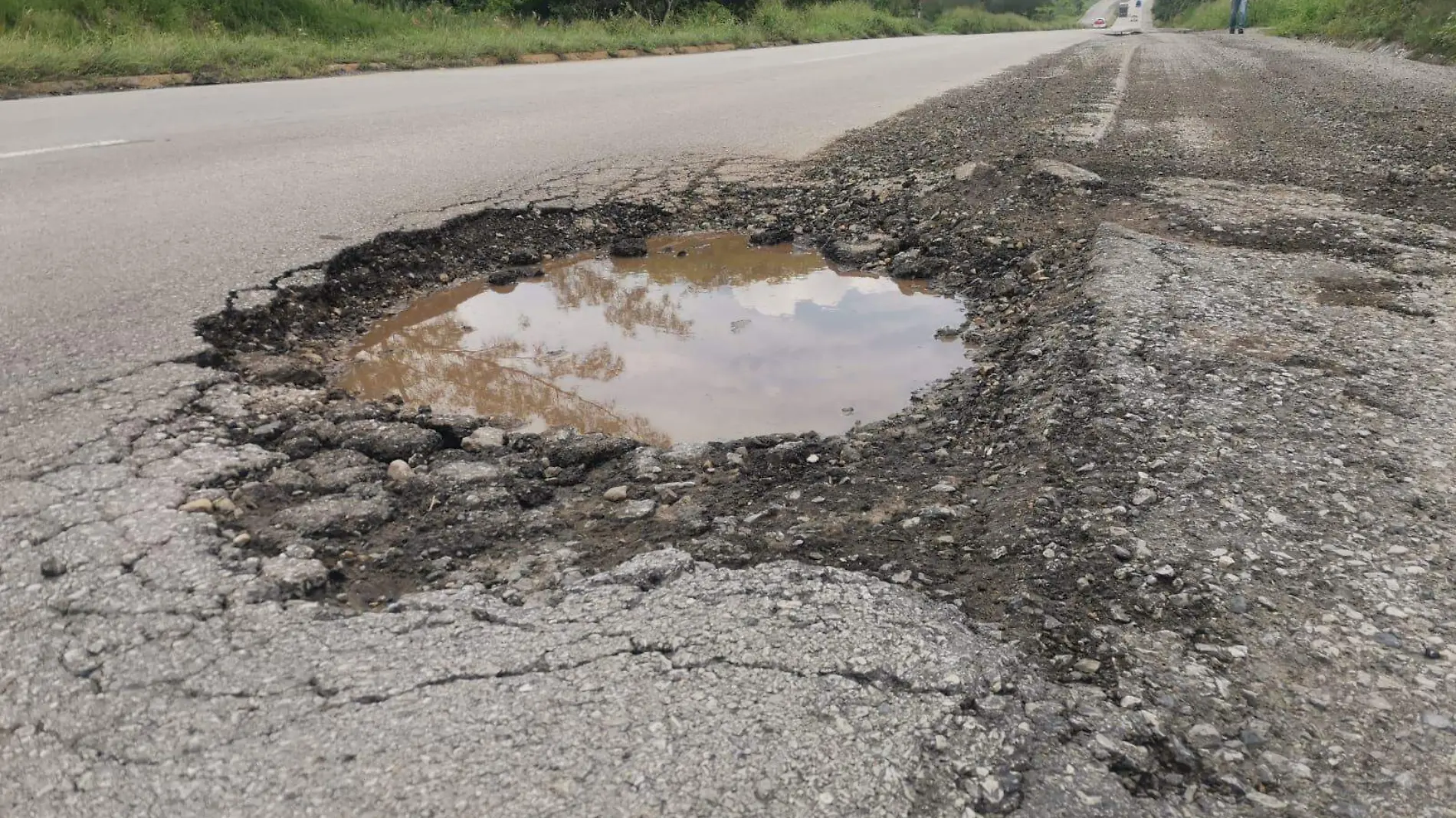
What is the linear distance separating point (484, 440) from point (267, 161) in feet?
13.8

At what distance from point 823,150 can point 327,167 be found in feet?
11.2

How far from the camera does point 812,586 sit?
180 cm

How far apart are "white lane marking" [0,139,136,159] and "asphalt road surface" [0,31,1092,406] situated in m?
0.02

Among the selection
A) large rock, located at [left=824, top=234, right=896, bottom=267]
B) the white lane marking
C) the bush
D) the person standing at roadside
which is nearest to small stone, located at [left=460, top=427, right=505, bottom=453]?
large rock, located at [left=824, top=234, right=896, bottom=267]

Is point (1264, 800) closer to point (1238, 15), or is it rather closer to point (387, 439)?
point (387, 439)

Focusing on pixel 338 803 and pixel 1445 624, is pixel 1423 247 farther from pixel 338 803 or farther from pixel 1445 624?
pixel 338 803

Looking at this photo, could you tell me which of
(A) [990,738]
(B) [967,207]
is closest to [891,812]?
(A) [990,738]

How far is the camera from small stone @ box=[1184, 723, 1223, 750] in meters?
1.38

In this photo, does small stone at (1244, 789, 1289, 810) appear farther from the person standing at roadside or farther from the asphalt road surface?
the person standing at roadside

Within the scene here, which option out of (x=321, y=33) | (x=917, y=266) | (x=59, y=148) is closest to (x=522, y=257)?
(x=917, y=266)

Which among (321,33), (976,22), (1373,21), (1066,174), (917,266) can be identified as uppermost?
(976,22)

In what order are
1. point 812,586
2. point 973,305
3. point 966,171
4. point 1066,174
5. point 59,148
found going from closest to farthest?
point 812,586
point 973,305
point 1066,174
point 966,171
point 59,148

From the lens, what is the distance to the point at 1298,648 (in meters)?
1.55

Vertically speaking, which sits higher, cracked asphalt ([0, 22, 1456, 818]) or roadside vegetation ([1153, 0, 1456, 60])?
roadside vegetation ([1153, 0, 1456, 60])
